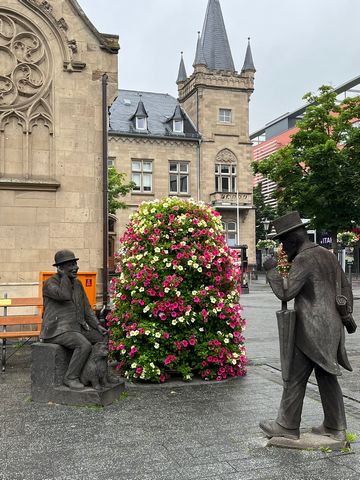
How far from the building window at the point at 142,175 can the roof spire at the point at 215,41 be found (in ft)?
34.3

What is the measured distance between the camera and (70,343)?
607 cm

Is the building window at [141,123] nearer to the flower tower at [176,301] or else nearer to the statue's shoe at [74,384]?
the flower tower at [176,301]

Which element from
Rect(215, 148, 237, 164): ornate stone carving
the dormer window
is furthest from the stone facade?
→ Rect(215, 148, 237, 164): ornate stone carving

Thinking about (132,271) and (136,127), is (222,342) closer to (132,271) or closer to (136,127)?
(132,271)

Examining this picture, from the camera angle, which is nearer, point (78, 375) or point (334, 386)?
point (334, 386)

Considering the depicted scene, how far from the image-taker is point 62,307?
629 centimetres

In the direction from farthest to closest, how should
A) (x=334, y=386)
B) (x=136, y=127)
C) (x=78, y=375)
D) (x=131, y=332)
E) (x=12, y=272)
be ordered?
(x=136, y=127)
(x=12, y=272)
(x=131, y=332)
(x=78, y=375)
(x=334, y=386)

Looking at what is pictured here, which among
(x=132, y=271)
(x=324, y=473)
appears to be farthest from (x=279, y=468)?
(x=132, y=271)

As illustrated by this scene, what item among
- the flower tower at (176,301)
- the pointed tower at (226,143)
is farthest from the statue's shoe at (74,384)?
the pointed tower at (226,143)

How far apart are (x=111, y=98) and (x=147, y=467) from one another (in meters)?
8.20

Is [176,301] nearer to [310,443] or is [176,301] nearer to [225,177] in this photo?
[310,443]

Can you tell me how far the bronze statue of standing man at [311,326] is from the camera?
177 inches

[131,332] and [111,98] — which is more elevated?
[111,98]

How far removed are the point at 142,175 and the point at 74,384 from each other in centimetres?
3473
